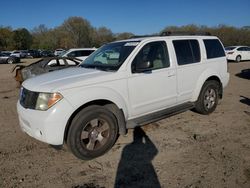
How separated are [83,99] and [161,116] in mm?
1790

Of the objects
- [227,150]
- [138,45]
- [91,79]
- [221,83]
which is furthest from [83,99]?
[221,83]

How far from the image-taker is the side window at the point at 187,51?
5094 millimetres

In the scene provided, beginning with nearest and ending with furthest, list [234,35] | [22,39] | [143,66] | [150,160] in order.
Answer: [150,160] < [143,66] < [234,35] < [22,39]

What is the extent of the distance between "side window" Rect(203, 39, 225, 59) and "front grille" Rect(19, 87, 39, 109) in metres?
4.08

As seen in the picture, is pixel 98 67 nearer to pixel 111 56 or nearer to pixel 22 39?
pixel 111 56

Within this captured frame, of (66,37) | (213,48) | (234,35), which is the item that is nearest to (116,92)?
(213,48)

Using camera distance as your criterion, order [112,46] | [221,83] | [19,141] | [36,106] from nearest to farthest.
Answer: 1. [36,106]
2. [19,141]
3. [112,46]
4. [221,83]

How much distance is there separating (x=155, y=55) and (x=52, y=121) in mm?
2405

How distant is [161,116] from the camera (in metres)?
4.79

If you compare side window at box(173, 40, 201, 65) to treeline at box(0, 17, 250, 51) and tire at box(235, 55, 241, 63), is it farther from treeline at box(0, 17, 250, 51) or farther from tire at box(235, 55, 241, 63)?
treeline at box(0, 17, 250, 51)

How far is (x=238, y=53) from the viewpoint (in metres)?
22.6

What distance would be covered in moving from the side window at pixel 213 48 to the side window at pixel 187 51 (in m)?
0.38

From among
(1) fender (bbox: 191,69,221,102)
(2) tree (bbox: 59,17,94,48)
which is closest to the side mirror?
(1) fender (bbox: 191,69,221,102)

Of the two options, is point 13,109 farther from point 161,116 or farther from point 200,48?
point 200,48
